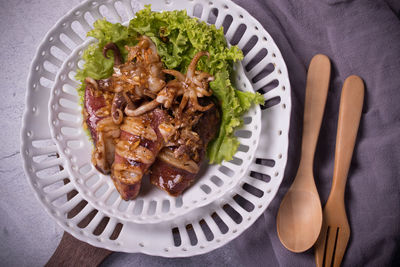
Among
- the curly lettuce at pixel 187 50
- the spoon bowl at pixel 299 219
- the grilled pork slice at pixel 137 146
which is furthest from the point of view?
the spoon bowl at pixel 299 219

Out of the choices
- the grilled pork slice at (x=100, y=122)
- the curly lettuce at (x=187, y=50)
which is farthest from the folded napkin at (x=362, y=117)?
the grilled pork slice at (x=100, y=122)

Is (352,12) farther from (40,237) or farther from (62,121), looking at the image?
(40,237)

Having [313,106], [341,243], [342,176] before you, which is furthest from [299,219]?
[313,106]

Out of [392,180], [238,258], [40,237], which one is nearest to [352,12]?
[392,180]

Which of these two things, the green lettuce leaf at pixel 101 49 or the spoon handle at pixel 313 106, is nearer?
the green lettuce leaf at pixel 101 49

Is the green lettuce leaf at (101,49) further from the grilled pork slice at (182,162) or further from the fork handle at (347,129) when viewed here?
the fork handle at (347,129)

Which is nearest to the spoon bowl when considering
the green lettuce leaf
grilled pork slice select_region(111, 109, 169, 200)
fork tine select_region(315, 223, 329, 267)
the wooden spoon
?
→ the wooden spoon

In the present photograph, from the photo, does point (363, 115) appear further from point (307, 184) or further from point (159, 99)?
point (159, 99)
